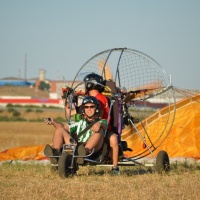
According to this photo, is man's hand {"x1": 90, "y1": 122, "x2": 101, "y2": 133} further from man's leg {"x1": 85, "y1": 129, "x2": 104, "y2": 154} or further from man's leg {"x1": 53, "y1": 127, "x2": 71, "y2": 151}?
man's leg {"x1": 53, "y1": 127, "x2": 71, "y2": 151}

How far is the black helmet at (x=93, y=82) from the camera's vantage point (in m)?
11.4

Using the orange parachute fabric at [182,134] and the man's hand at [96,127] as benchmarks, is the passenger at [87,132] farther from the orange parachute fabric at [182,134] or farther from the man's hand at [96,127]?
the orange parachute fabric at [182,134]

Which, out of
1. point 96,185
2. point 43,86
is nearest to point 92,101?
point 96,185

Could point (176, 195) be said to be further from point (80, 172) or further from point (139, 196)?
point (80, 172)

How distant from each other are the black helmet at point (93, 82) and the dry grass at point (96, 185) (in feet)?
4.36

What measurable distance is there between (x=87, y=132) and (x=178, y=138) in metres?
5.16

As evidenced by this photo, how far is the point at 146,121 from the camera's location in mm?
16578

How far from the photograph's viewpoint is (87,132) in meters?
10.9

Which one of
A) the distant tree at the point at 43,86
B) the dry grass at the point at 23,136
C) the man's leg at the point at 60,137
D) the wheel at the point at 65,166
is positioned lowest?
the distant tree at the point at 43,86

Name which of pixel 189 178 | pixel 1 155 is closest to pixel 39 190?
pixel 189 178

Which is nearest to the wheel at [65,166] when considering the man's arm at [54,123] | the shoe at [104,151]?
the shoe at [104,151]

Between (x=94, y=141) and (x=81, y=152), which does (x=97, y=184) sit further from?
(x=94, y=141)

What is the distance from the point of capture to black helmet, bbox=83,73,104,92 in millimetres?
11447

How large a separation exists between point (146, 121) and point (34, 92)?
121 metres
